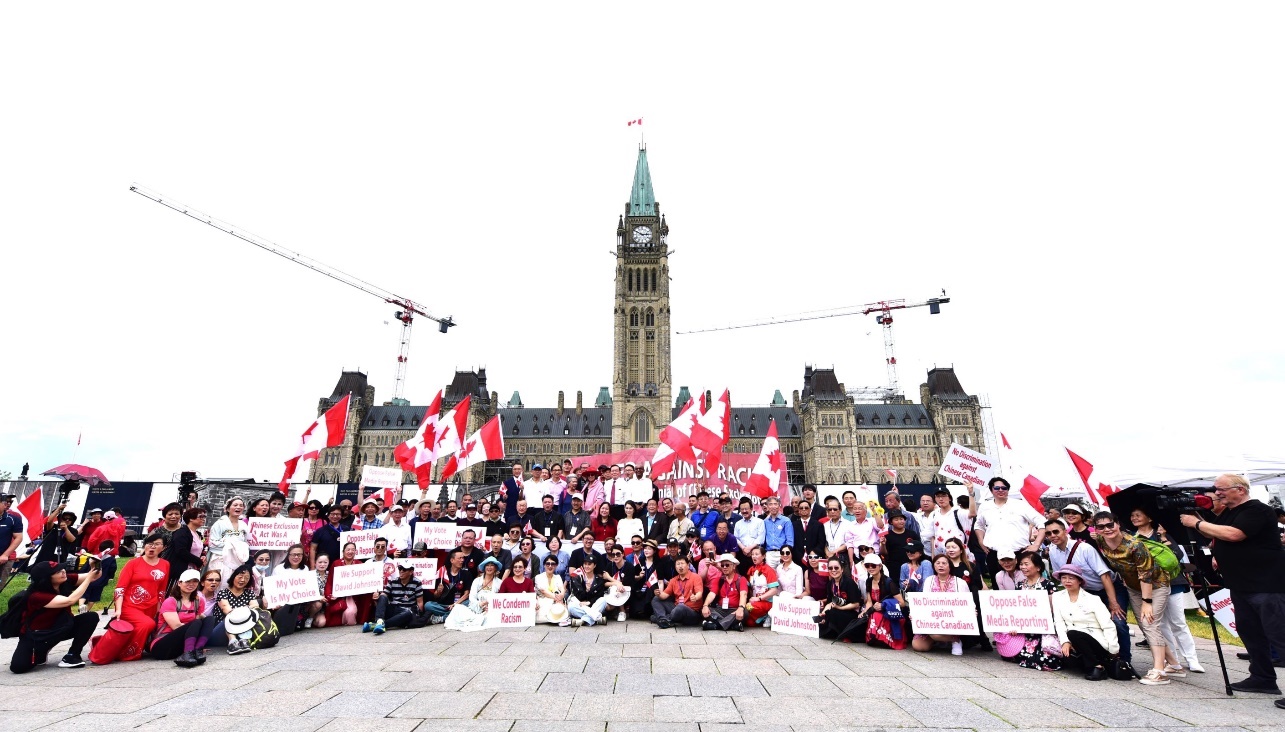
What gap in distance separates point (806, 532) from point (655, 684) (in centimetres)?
601

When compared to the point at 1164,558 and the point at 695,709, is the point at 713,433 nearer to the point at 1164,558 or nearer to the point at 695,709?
the point at 1164,558

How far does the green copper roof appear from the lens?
357ft

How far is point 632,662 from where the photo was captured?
7250 millimetres

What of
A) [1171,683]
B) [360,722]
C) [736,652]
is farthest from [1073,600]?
[360,722]

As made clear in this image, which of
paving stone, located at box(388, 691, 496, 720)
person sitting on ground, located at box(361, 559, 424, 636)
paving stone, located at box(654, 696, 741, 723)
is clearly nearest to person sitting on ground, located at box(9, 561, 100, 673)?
person sitting on ground, located at box(361, 559, 424, 636)

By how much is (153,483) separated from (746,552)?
36030mm

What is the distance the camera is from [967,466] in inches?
516

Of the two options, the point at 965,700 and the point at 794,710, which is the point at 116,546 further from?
the point at 965,700

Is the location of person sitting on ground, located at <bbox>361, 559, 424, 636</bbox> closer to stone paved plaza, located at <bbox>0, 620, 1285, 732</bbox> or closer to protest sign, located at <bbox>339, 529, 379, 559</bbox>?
protest sign, located at <bbox>339, 529, 379, 559</bbox>

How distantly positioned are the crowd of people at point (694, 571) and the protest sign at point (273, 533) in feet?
0.58

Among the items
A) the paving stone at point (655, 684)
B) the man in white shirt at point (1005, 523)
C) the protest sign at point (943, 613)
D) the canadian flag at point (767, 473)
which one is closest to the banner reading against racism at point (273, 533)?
the paving stone at point (655, 684)

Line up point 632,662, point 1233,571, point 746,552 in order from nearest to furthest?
point 1233,571 < point 632,662 < point 746,552

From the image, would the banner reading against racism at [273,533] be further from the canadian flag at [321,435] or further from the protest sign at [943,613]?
the protest sign at [943,613]

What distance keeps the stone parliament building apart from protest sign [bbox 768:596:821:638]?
78.0m
